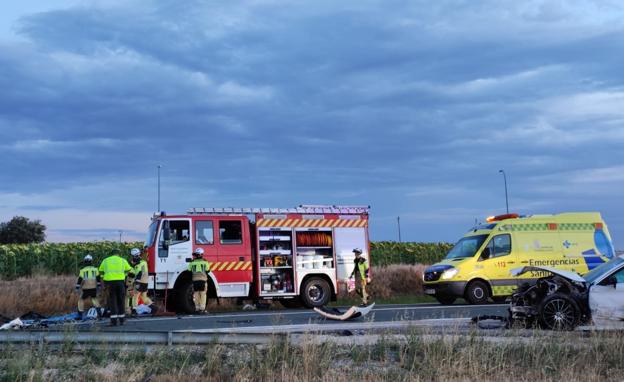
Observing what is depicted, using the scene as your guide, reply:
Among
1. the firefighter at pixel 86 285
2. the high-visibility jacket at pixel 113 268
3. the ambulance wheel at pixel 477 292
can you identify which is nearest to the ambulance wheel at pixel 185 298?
the firefighter at pixel 86 285

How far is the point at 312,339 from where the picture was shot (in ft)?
33.5

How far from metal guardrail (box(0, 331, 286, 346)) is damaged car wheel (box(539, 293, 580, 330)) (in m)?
5.45

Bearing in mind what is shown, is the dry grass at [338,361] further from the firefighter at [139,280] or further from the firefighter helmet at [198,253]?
the firefighter helmet at [198,253]

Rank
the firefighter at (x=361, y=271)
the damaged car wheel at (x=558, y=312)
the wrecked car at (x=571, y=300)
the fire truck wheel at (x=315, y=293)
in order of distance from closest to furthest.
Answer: the wrecked car at (x=571, y=300), the damaged car wheel at (x=558, y=312), the fire truck wheel at (x=315, y=293), the firefighter at (x=361, y=271)

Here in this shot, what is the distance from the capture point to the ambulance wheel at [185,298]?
21.0 metres

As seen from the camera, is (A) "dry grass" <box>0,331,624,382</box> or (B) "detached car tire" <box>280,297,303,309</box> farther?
(B) "detached car tire" <box>280,297,303,309</box>

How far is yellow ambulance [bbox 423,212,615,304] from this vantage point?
2175 centimetres

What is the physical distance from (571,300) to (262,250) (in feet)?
35.4

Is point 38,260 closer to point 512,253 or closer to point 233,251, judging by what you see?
point 233,251

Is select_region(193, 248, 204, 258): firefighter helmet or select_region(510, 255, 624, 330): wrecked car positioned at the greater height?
select_region(193, 248, 204, 258): firefighter helmet

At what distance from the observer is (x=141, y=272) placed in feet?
66.2

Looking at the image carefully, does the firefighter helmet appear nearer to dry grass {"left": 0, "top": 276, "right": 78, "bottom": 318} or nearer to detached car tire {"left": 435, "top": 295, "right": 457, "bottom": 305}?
dry grass {"left": 0, "top": 276, "right": 78, "bottom": 318}

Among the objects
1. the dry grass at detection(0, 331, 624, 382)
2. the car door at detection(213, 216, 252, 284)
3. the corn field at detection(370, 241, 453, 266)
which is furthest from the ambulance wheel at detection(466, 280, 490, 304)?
the corn field at detection(370, 241, 453, 266)

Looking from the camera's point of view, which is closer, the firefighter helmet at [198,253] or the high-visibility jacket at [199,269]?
the high-visibility jacket at [199,269]
